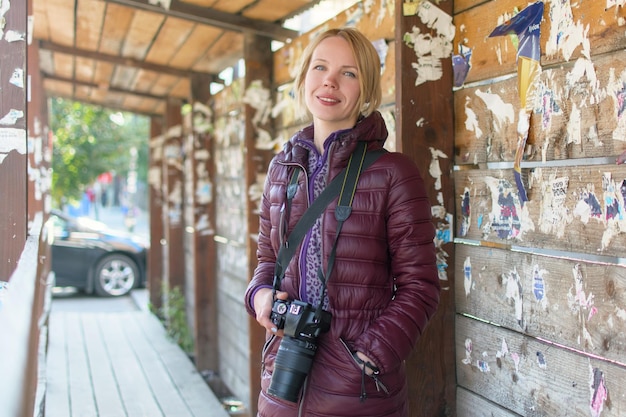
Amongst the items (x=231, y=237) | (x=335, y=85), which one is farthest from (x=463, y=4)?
(x=231, y=237)

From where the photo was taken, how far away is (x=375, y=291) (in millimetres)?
1815

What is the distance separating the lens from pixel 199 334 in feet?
21.0

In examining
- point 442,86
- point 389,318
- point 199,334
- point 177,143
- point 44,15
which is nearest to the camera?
point 389,318

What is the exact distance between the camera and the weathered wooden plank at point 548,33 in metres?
1.75

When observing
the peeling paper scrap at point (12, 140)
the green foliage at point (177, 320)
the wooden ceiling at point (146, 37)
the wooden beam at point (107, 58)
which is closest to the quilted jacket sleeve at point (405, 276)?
the peeling paper scrap at point (12, 140)

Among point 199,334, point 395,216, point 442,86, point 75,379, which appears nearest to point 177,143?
point 199,334

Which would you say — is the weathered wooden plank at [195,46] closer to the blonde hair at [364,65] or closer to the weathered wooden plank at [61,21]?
the weathered wooden plank at [61,21]

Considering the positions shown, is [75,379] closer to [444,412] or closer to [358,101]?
[444,412]

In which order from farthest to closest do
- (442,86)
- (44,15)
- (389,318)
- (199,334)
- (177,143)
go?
(177,143), (199,334), (44,15), (442,86), (389,318)

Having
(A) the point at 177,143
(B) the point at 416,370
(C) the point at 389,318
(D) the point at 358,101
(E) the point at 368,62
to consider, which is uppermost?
(A) the point at 177,143

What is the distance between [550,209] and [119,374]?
477 cm

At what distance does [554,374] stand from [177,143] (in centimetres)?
680

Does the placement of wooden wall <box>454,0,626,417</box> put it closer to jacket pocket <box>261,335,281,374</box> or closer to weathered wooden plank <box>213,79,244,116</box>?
jacket pocket <box>261,335,281,374</box>

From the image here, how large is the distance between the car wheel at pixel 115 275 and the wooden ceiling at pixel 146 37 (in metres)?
3.77
